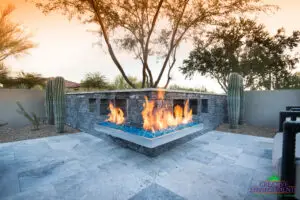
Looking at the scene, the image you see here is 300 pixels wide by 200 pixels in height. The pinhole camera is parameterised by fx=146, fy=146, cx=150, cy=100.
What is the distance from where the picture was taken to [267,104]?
7.02m

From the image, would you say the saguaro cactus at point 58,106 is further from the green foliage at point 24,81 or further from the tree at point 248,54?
the tree at point 248,54

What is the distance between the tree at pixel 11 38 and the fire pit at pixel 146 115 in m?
4.40

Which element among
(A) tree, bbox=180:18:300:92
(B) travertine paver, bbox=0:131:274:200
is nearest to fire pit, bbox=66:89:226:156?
(B) travertine paver, bbox=0:131:274:200

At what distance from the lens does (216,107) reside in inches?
265

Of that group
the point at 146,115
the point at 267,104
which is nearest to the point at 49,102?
the point at 146,115

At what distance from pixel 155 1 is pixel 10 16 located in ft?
23.7

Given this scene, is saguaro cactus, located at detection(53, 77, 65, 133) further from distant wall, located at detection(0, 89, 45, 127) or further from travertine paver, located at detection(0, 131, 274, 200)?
distant wall, located at detection(0, 89, 45, 127)

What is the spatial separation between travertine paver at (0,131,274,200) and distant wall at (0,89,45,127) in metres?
3.94

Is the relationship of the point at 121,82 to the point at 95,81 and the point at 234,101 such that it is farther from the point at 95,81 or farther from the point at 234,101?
the point at 234,101

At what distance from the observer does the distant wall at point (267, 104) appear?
6.54m

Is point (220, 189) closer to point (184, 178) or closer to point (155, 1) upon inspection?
point (184, 178)

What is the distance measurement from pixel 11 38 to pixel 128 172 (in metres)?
9.68

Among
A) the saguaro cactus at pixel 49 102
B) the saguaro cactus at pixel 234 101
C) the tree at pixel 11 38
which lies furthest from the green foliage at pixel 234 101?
the tree at pixel 11 38

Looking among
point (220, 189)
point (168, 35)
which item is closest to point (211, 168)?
point (220, 189)
